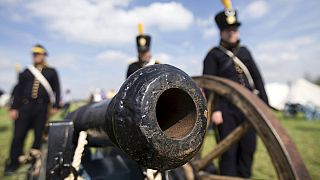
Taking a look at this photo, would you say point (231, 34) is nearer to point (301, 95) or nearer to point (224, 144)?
point (224, 144)

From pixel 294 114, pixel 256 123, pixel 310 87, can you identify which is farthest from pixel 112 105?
pixel 310 87

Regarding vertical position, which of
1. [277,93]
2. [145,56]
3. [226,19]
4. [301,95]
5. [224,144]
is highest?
[226,19]

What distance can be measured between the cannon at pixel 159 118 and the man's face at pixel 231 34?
2422 mm

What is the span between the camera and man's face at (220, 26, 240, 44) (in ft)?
10.8

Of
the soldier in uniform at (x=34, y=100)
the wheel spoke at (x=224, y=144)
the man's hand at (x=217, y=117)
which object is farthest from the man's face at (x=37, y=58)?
the wheel spoke at (x=224, y=144)

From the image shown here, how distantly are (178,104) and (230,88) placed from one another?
1.20m

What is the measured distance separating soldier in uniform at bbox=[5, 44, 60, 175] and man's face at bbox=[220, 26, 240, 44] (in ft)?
10.4

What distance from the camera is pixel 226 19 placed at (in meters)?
3.29

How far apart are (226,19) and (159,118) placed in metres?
2.47

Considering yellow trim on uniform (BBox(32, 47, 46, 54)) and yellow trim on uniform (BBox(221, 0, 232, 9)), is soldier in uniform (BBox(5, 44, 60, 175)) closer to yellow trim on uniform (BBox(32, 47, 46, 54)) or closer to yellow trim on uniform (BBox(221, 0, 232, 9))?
yellow trim on uniform (BBox(32, 47, 46, 54))

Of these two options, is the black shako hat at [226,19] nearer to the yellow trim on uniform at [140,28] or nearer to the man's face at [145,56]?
the man's face at [145,56]

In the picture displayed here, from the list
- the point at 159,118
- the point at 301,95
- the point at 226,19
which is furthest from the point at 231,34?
the point at 301,95

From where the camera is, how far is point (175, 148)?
0.90 metres

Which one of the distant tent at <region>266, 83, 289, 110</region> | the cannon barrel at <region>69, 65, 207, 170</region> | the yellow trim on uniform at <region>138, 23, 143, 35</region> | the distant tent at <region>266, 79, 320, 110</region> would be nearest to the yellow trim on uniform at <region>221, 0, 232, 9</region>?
the yellow trim on uniform at <region>138, 23, 143, 35</region>
